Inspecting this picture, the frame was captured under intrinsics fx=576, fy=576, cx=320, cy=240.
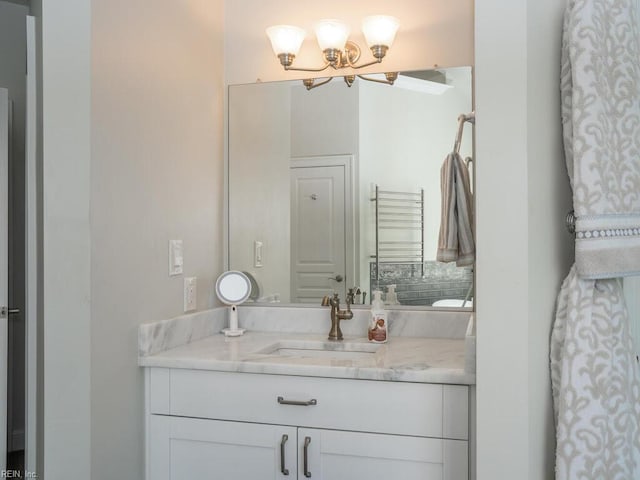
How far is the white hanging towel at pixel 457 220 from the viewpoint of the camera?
1.82 m

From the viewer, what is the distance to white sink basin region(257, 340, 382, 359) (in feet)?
6.60

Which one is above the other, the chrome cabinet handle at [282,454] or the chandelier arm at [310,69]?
the chandelier arm at [310,69]

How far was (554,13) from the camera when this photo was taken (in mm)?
1315

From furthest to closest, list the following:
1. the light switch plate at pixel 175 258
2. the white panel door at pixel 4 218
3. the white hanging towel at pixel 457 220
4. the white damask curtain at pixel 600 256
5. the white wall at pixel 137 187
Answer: the white panel door at pixel 4 218 < the light switch plate at pixel 175 258 < the white hanging towel at pixel 457 220 < the white wall at pixel 137 187 < the white damask curtain at pixel 600 256

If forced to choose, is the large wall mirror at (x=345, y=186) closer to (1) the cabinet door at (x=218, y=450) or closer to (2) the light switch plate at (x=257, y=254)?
(2) the light switch plate at (x=257, y=254)

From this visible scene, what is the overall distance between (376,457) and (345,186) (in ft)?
3.36

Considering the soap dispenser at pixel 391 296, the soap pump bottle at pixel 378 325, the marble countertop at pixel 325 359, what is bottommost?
the marble countertop at pixel 325 359

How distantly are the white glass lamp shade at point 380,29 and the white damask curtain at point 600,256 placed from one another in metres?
0.95

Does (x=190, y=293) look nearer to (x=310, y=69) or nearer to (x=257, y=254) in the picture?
(x=257, y=254)

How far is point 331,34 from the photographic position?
2.17 metres

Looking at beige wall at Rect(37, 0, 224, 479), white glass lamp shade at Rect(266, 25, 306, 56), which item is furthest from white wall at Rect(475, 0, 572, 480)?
white glass lamp shade at Rect(266, 25, 306, 56)

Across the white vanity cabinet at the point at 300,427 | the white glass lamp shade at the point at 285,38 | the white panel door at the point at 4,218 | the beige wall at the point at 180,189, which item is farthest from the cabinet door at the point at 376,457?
the white panel door at the point at 4,218

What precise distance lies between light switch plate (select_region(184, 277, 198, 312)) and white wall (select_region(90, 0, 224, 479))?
30 millimetres

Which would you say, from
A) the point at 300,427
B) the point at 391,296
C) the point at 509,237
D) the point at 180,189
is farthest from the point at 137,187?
the point at 509,237
